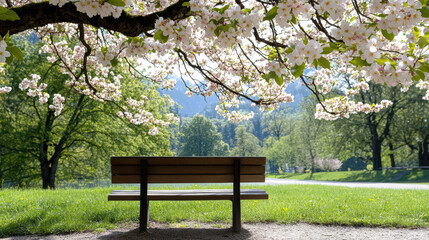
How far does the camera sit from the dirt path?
399 cm

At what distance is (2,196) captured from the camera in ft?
21.1

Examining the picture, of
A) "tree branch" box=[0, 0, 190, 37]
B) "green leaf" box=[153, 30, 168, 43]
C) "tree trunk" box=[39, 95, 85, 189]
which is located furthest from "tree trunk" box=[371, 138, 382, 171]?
"green leaf" box=[153, 30, 168, 43]

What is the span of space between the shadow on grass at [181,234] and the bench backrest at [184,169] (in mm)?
656

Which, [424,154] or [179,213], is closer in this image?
[179,213]

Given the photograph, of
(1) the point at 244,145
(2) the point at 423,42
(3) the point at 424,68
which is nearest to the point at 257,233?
(3) the point at 424,68

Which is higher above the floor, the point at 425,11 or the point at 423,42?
the point at 425,11

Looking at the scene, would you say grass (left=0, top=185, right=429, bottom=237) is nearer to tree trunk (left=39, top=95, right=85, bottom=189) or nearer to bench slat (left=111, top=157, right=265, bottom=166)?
bench slat (left=111, top=157, right=265, bottom=166)

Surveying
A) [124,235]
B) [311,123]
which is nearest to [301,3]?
[124,235]

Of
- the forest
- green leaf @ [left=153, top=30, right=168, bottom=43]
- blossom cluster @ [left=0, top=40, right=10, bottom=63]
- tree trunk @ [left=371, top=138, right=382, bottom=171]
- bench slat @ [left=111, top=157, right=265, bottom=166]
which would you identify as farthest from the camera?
tree trunk @ [left=371, top=138, right=382, bottom=171]

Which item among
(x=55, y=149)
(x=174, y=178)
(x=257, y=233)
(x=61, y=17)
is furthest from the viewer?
(x=55, y=149)

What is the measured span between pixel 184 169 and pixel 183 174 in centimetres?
8

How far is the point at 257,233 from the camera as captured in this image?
165 inches

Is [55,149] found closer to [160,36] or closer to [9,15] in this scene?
[160,36]

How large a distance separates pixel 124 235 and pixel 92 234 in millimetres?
519
